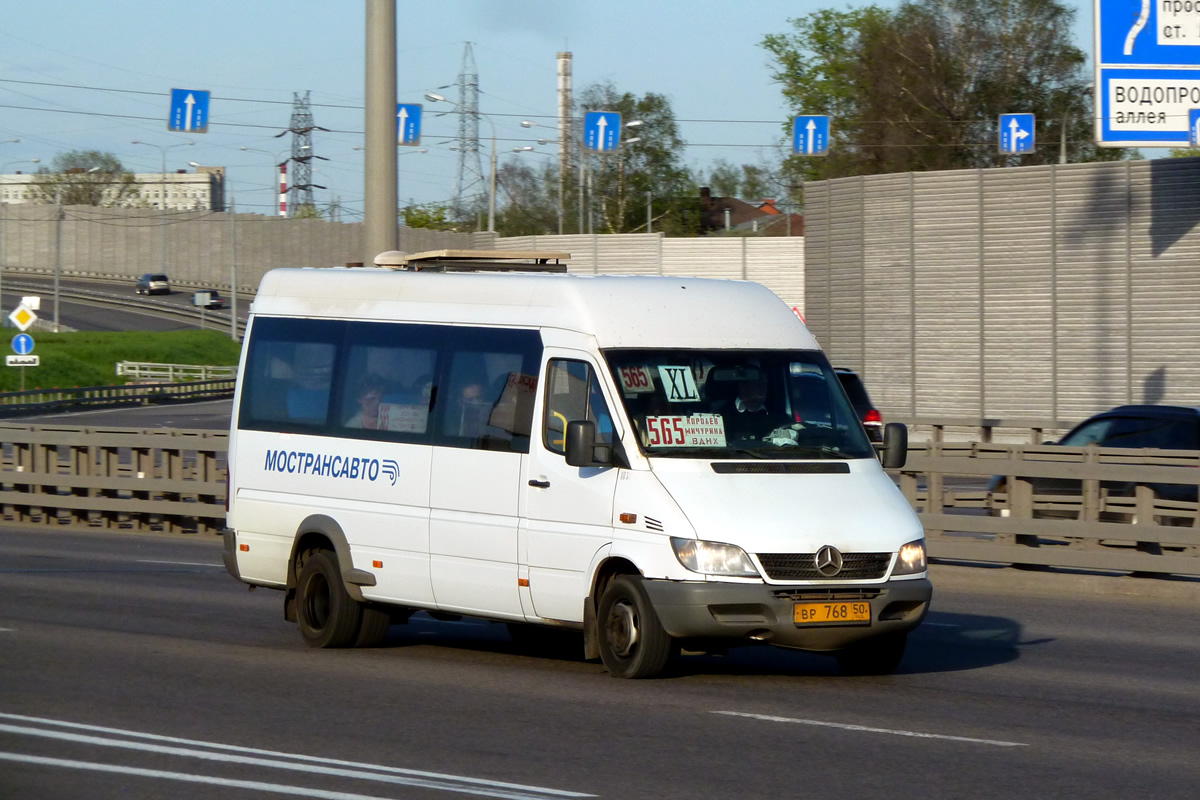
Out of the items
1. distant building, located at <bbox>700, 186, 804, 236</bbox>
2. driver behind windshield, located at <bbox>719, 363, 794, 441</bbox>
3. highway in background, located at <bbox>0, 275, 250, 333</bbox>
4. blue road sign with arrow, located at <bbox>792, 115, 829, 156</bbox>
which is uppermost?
distant building, located at <bbox>700, 186, 804, 236</bbox>

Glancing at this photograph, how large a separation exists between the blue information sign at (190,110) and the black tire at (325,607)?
2337 centimetres

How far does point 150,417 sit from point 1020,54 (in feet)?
119

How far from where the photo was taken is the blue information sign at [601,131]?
44188 mm

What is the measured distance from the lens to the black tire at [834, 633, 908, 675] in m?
9.79

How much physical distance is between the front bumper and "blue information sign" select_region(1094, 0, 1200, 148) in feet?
68.4

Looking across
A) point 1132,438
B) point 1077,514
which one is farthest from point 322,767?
point 1132,438

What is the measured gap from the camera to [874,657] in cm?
995

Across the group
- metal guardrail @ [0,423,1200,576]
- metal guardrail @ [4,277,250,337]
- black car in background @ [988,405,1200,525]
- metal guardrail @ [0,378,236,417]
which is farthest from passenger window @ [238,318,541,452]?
metal guardrail @ [4,277,250,337]

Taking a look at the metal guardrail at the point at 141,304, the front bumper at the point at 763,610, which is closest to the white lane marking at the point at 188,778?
the front bumper at the point at 763,610

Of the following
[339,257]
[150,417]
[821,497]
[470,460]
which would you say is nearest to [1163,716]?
[821,497]

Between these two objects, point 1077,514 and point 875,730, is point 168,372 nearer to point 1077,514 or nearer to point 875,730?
point 1077,514

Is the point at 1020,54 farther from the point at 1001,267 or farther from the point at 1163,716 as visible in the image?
the point at 1163,716

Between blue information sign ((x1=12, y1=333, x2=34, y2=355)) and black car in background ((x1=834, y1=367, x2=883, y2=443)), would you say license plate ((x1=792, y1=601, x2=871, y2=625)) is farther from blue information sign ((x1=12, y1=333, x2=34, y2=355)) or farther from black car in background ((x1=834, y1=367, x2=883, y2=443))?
blue information sign ((x1=12, y1=333, x2=34, y2=355))

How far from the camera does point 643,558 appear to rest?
927 centimetres
